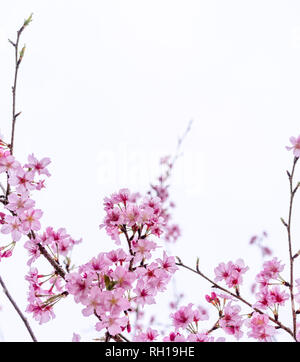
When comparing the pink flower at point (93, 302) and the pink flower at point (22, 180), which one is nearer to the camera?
the pink flower at point (93, 302)

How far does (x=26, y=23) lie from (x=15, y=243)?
3.84 ft

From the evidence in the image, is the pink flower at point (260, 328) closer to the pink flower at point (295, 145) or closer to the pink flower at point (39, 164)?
the pink flower at point (295, 145)

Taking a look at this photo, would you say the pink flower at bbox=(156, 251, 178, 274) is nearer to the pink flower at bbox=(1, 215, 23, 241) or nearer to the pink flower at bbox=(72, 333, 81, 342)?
the pink flower at bbox=(72, 333, 81, 342)

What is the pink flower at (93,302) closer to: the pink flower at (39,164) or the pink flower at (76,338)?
the pink flower at (76,338)

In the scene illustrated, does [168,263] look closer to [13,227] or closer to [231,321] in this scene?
[231,321]

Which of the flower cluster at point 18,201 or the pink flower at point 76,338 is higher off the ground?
the flower cluster at point 18,201

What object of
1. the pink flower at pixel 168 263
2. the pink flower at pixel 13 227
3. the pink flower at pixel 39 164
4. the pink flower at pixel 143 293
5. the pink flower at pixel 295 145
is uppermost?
the pink flower at pixel 295 145

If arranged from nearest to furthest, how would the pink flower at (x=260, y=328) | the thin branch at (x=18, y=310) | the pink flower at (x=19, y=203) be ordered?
the thin branch at (x=18, y=310) → the pink flower at (x=19, y=203) → the pink flower at (x=260, y=328)

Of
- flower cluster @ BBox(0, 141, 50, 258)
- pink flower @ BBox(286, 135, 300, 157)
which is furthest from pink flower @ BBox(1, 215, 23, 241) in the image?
pink flower @ BBox(286, 135, 300, 157)

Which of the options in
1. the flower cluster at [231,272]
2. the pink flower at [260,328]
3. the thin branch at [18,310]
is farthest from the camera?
the flower cluster at [231,272]

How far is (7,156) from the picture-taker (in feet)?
6.61

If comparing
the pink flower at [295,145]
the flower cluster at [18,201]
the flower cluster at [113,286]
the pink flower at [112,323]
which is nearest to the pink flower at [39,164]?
the flower cluster at [18,201]
